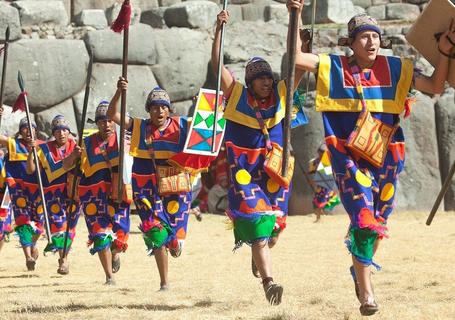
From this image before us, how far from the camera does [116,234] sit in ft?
35.0

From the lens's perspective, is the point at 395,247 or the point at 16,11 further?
the point at 16,11

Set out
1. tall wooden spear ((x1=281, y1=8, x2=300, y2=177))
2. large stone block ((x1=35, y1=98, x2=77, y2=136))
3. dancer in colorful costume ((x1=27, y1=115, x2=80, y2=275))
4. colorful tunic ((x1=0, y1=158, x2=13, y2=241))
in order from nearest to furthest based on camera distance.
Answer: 1. tall wooden spear ((x1=281, y1=8, x2=300, y2=177))
2. dancer in colorful costume ((x1=27, y1=115, x2=80, y2=275))
3. colorful tunic ((x1=0, y1=158, x2=13, y2=241))
4. large stone block ((x1=35, y1=98, x2=77, y2=136))

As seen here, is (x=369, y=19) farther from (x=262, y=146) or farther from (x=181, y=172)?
(x=181, y=172)

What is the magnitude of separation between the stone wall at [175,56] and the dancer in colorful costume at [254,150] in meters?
12.8

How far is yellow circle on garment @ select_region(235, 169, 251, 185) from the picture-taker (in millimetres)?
7879

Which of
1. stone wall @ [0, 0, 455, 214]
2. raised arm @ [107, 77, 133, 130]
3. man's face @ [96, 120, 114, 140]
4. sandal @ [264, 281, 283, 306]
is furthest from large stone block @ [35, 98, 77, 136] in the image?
sandal @ [264, 281, 283, 306]

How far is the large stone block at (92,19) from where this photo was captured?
76.8 feet

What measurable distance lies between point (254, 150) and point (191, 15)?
16.2m

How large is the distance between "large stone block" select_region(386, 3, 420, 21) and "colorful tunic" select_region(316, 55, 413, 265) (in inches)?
729

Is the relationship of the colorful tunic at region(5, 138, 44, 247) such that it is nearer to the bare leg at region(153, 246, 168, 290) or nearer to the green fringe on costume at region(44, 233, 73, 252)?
the green fringe on costume at region(44, 233, 73, 252)

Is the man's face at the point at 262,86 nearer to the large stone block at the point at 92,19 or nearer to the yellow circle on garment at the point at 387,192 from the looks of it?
the yellow circle on garment at the point at 387,192

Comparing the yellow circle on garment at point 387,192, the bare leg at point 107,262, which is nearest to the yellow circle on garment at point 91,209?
the bare leg at point 107,262

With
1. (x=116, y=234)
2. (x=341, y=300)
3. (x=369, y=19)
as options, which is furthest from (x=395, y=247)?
(x=369, y=19)

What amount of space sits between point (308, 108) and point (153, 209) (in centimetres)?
1183
